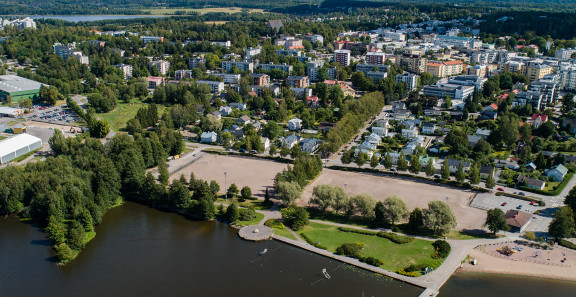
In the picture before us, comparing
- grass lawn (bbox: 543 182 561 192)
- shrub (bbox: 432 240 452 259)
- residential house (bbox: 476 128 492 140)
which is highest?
residential house (bbox: 476 128 492 140)

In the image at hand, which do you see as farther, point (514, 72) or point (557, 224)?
point (514, 72)

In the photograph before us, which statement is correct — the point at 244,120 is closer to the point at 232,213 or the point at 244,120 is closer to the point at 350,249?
the point at 232,213

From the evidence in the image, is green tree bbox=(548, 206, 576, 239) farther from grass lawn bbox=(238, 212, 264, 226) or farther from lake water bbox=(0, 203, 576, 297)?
grass lawn bbox=(238, 212, 264, 226)

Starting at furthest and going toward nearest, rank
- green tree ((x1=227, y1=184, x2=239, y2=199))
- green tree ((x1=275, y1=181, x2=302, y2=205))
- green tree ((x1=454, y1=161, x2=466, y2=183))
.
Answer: green tree ((x1=454, y1=161, x2=466, y2=183))
green tree ((x1=227, y1=184, x2=239, y2=199))
green tree ((x1=275, y1=181, x2=302, y2=205))

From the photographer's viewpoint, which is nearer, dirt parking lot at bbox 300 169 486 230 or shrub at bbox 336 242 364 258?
shrub at bbox 336 242 364 258

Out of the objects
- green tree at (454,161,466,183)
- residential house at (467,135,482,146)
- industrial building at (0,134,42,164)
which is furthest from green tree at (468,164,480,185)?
industrial building at (0,134,42,164)

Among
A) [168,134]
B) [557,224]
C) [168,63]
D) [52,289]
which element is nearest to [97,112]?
[168,134]

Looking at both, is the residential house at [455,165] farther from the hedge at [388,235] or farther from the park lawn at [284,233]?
the park lawn at [284,233]

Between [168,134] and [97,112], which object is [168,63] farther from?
[168,134]
